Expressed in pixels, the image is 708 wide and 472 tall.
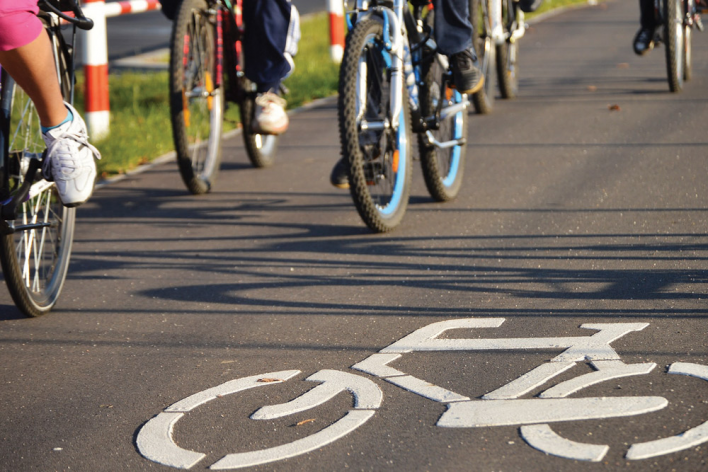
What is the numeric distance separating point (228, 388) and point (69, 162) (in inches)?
40.2

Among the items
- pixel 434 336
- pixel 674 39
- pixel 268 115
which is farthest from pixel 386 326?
pixel 674 39

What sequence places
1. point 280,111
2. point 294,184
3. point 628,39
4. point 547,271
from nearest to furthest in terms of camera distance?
1. point 547,271
2. point 280,111
3. point 294,184
4. point 628,39

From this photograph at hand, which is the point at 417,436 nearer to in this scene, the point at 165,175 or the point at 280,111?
the point at 280,111

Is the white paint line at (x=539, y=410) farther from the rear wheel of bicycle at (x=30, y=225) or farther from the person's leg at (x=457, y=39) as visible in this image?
the person's leg at (x=457, y=39)

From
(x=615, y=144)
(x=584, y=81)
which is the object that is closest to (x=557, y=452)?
(x=615, y=144)

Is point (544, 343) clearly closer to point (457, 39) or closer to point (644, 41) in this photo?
point (457, 39)

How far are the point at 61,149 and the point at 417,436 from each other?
65.5 inches

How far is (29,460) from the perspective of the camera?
2.94 m

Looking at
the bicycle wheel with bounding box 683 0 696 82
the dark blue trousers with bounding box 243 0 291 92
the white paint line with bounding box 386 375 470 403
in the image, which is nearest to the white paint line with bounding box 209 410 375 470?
the white paint line with bounding box 386 375 470 403

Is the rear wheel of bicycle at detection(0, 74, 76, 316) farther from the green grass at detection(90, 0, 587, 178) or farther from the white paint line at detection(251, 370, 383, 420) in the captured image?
the green grass at detection(90, 0, 587, 178)

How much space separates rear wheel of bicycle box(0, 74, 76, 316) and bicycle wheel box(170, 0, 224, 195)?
4.18ft

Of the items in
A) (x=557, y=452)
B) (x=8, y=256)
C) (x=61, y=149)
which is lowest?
(x=557, y=452)

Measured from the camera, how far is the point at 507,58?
911cm

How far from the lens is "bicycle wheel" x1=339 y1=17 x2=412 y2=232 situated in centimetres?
471
